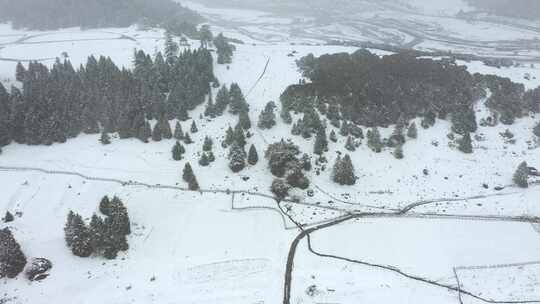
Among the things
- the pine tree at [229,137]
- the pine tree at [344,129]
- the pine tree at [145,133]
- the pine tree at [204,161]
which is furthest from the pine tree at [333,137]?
the pine tree at [145,133]

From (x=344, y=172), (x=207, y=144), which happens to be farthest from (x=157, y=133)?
(x=344, y=172)

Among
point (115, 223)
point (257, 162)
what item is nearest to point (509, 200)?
point (257, 162)

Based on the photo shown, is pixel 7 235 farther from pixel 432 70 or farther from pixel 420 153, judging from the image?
pixel 432 70

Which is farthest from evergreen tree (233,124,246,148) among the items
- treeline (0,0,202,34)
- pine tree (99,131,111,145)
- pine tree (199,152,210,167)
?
treeline (0,0,202,34)

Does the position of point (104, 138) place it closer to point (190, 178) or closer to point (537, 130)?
point (190, 178)

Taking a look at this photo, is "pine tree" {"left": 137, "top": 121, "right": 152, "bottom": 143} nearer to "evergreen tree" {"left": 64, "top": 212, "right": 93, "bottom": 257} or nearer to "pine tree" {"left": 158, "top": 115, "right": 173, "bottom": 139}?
"pine tree" {"left": 158, "top": 115, "right": 173, "bottom": 139}
